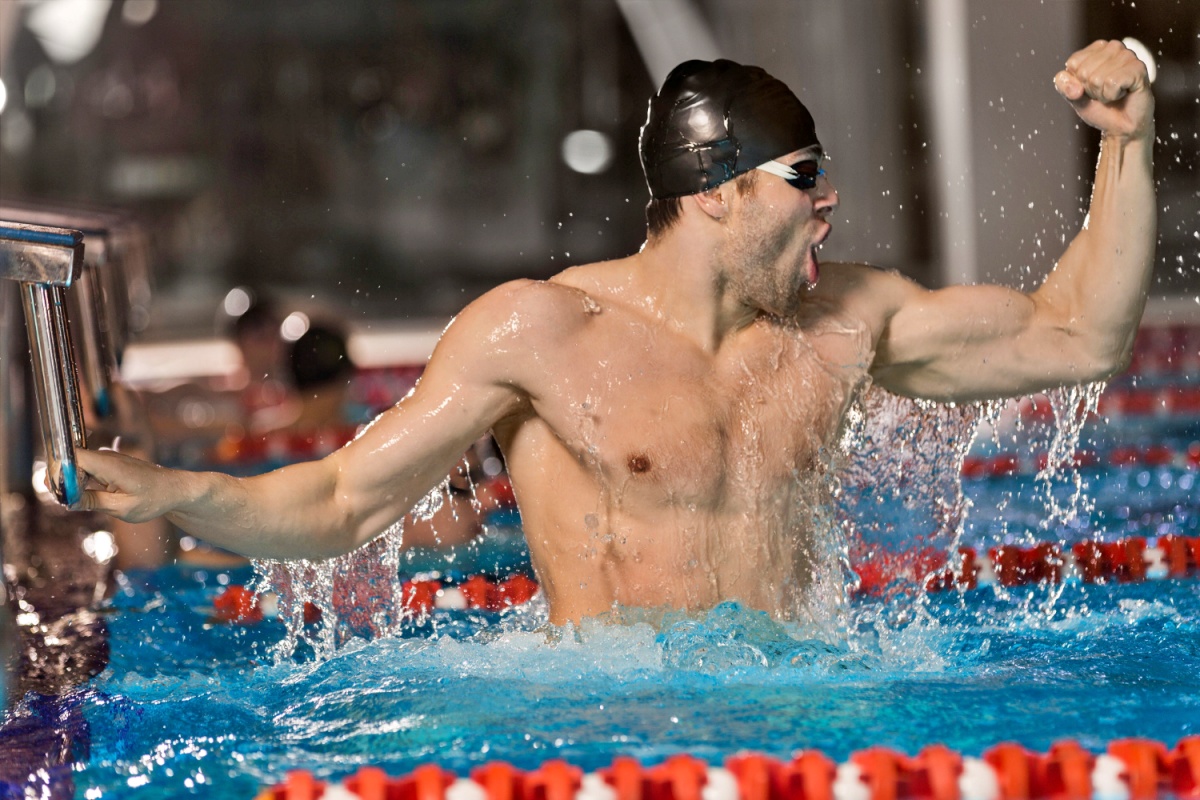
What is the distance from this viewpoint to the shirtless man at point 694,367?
7.59ft

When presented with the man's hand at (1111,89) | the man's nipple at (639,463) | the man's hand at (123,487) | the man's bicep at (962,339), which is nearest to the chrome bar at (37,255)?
the man's hand at (123,487)

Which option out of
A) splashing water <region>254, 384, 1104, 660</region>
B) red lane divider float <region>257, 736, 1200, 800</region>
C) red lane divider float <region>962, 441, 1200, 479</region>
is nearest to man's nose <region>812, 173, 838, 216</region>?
splashing water <region>254, 384, 1104, 660</region>

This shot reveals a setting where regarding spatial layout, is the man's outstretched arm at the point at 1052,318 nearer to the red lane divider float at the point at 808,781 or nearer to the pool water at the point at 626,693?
the pool water at the point at 626,693

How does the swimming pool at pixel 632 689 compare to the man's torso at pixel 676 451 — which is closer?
the swimming pool at pixel 632 689

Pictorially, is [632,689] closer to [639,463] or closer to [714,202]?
[639,463]

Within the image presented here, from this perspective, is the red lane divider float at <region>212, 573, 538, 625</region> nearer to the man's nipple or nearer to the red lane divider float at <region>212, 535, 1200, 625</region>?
the red lane divider float at <region>212, 535, 1200, 625</region>

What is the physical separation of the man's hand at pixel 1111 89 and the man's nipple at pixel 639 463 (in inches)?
37.2

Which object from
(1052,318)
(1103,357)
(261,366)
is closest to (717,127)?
(1052,318)

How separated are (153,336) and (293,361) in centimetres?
645

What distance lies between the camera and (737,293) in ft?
7.88

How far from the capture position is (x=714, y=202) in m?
2.33

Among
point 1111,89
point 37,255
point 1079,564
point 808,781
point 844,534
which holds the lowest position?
point 808,781

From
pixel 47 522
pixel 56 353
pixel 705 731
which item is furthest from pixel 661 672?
pixel 47 522

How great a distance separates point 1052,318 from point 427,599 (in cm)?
172
